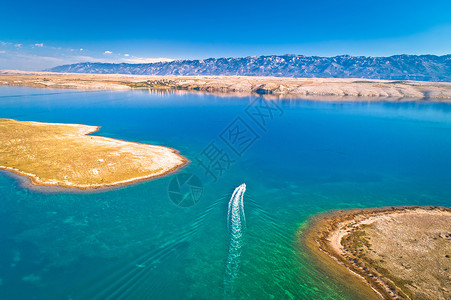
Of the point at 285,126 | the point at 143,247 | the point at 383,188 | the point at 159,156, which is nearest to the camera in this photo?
the point at 143,247

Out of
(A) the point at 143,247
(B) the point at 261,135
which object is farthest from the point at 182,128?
(A) the point at 143,247

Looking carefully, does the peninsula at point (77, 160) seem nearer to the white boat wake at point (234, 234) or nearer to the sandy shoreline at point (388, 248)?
the white boat wake at point (234, 234)

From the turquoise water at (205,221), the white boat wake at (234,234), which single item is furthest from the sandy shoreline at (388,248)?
the white boat wake at (234,234)

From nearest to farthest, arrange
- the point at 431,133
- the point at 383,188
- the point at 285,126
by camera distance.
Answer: the point at 383,188 → the point at 431,133 → the point at 285,126

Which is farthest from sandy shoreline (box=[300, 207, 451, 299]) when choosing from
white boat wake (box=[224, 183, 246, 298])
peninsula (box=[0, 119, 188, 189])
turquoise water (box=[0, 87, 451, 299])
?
peninsula (box=[0, 119, 188, 189])

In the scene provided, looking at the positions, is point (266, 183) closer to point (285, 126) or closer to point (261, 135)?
point (261, 135)

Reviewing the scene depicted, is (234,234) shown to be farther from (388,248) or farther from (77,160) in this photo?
(77,160)
